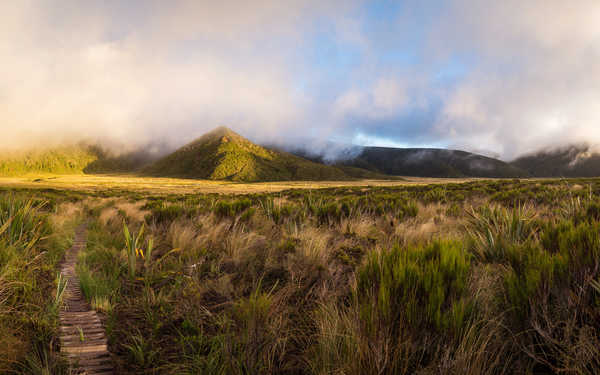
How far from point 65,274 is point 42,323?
2275 mm

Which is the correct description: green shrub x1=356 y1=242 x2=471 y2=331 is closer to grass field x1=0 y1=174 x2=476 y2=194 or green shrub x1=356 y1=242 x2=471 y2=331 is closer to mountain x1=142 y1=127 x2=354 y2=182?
grass field x1=0 y1=174 x2=476 y2=194

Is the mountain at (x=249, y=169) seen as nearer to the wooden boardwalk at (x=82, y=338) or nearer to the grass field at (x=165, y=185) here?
the grass field at (x=165, y=185)

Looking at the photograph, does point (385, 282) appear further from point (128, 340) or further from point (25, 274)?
point (25, 274)

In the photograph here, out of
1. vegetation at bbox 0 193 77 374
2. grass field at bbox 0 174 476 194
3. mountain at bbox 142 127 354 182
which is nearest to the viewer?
vegetation at bbox 0 193 77 374

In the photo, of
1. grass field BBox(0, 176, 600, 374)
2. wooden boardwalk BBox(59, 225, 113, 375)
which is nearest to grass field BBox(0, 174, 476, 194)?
grass field BBox(0, 176, 600, 374)

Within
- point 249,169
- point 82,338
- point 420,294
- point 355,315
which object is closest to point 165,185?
point 249,169

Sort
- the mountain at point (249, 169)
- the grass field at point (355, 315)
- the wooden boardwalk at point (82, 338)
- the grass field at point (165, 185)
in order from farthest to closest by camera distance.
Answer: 1. the mountain at point (249, 169)
2. the grass field at point (165, 185)
3. the wooden boardwalk at point (82, 338)
4. the grass field at point (355, 315)

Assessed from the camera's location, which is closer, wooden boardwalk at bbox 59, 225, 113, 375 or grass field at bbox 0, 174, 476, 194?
wooden boardwalk at bbox 59, 225, 113, 375

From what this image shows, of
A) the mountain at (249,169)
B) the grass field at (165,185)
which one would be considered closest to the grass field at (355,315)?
the grass field at (165,185)

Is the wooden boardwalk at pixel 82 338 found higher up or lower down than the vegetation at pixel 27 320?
lower down

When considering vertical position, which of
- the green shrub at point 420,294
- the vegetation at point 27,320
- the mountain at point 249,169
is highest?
the mountain at point 249,169

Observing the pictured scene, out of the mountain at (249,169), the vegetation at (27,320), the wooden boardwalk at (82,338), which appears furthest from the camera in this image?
the mountain at (249,169)

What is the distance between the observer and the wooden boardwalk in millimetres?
2038

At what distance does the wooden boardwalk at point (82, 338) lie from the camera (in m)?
2.04
